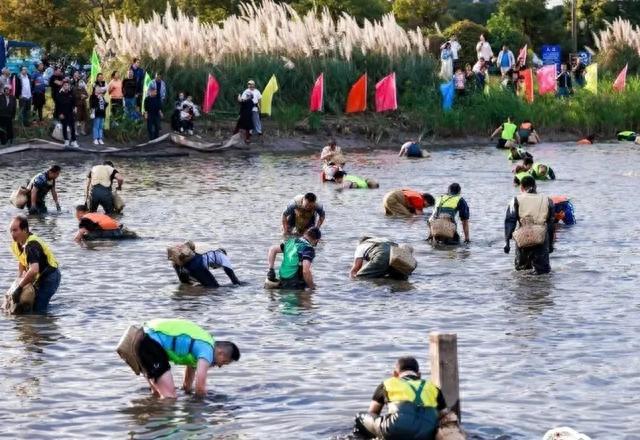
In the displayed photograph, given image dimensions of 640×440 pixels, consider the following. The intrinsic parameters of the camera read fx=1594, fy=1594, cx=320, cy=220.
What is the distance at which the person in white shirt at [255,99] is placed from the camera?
147ft

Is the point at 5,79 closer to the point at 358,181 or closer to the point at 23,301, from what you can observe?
the point at 358,181

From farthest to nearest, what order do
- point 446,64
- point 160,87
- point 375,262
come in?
point 446,64
point 160,87
point 375,262

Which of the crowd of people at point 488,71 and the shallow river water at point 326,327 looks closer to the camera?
the shallow river water at point 326,327

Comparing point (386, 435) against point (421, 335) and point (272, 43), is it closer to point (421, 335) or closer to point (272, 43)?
point (421, 335)

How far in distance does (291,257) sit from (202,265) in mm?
1333

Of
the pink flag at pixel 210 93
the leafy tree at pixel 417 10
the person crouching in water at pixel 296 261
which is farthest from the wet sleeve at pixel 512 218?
the leafy tree at pixel 417 10

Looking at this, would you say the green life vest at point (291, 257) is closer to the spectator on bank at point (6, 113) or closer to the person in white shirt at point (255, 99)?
the spectator on bank at point (6, 113)

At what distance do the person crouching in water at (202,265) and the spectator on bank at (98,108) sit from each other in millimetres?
20162

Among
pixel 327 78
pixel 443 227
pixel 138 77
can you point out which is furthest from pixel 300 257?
pixel 327 78

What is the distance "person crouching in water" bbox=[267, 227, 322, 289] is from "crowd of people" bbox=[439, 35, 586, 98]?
2940 centimetres

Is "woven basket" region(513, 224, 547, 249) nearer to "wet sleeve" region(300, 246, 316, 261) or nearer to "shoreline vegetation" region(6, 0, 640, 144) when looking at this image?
"wet sleeve" region(300, 246, 316, 261)

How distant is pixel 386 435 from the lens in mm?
12883

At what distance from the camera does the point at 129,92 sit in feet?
145

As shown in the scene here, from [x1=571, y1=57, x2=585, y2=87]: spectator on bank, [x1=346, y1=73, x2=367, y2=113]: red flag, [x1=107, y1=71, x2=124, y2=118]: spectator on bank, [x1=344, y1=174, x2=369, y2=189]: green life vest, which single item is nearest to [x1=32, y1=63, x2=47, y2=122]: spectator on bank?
[x1=107, y1=71, x2=124, y2=118]: spectator on bank
